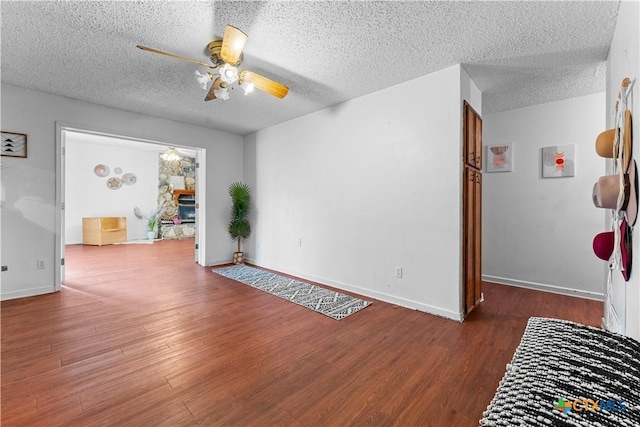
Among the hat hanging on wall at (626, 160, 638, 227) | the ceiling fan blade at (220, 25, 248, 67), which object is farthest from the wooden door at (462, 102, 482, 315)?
the ceiling fan blade at (220, 25, 248, 67)

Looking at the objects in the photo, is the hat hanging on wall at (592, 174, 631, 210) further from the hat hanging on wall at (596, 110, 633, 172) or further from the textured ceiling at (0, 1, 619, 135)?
the textured ceiling at (0, 1, 619, 135)

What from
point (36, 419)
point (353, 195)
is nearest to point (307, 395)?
point (36, 419)

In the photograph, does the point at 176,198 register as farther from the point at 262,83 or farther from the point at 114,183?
the point at 262,83

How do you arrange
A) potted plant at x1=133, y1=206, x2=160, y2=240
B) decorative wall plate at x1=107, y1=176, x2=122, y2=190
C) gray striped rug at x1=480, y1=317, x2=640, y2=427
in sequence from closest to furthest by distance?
gray striped rug at x1=480, y1=317, x2=640, y2=427
decorative wall plate at x1=107, y1=176, x2=122, y2=190
potted plant at x1=133, y1=206, x2=160, y2=240

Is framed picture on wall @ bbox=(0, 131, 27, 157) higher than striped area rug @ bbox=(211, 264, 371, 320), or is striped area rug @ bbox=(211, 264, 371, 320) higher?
framed picture on wall @ bbox=(0, 131, 27, 157)

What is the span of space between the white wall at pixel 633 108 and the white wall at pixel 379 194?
1.08 metres

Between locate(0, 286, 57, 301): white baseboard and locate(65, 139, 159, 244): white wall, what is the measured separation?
194 inches

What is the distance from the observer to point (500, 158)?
13.5ft

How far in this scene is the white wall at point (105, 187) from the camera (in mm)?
7398

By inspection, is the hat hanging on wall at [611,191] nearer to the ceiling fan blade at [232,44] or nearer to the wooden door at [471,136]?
the wooden door at [471,136]

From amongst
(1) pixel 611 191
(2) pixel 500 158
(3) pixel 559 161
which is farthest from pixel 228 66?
(3) pixel 559 161

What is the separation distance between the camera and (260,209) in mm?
5258

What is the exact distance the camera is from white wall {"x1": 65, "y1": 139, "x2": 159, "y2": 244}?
24.3 ft

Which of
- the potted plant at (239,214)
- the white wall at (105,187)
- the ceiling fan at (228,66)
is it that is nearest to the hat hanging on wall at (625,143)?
the ceiling fan at (228,66)
